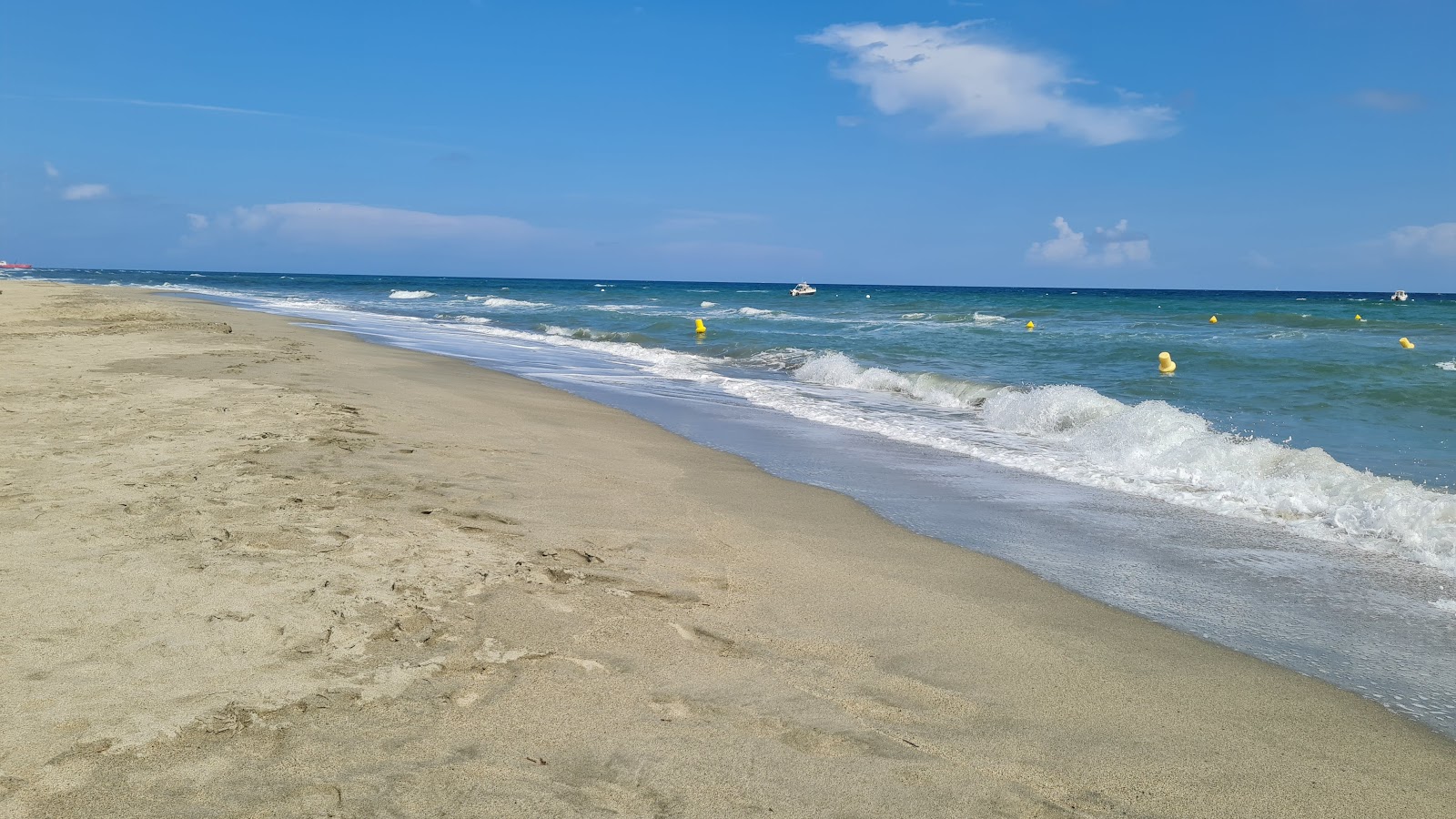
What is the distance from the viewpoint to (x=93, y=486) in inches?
207

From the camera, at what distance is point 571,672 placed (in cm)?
331

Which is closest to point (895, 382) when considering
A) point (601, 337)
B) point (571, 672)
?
point (571, 672)

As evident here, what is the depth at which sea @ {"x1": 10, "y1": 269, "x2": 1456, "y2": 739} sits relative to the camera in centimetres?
455

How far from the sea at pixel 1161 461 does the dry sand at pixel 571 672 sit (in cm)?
63

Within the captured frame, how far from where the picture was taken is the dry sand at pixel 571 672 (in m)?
2.59

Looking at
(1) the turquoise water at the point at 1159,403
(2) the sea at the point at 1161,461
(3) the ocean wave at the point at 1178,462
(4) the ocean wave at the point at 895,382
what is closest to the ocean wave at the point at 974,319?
(1) the turquoise water at the point at 1159,403

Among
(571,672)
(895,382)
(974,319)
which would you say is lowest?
(571,672)

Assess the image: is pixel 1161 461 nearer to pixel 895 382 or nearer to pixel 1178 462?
pixel 1178 462

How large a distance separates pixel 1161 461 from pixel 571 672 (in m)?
6.92

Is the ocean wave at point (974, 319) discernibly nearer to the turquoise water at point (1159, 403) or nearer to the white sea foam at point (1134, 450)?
the turquoise water at point (1159, 403)

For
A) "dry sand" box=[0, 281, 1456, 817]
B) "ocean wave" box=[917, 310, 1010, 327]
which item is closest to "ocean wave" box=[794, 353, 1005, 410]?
"dry sand" box=[0, 281, 1456, 817]

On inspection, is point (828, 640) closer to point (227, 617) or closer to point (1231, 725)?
point (1231, 725)

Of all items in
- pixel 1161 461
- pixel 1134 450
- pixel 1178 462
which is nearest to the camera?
pixel 1178 462

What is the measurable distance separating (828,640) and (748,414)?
25.8ft
